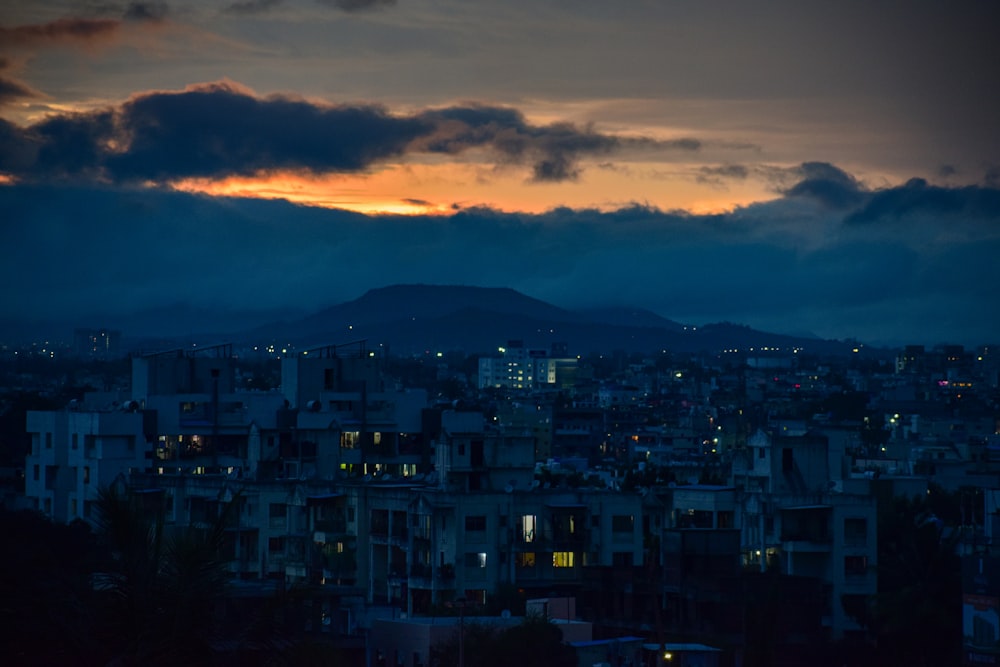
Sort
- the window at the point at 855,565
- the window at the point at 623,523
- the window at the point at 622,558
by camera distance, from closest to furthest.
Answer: the window at the point at 855,565 < the window at the point at 622,558 < the window at the point at 623,523

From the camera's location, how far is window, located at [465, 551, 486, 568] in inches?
A: 1825

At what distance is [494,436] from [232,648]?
37536 mm

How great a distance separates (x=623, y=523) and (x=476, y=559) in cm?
368

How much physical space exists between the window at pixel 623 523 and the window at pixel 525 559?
6.84ft

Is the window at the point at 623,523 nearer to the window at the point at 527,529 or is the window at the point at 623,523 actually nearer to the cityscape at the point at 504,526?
the cityscape at the point at 504,526

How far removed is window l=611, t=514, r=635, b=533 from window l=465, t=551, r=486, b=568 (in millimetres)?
3276

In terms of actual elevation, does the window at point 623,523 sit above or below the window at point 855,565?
above

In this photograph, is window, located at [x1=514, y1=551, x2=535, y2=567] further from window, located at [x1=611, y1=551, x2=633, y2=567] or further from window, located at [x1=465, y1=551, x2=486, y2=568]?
window, located at [x1=611, y1=551, x2=633, y2=567]

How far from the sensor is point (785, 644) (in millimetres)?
40625

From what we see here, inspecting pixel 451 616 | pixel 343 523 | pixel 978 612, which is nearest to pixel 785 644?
pixel 978 612

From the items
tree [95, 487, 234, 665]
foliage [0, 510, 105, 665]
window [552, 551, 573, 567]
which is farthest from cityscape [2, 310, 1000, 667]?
tree [95, 487, 234, 665]

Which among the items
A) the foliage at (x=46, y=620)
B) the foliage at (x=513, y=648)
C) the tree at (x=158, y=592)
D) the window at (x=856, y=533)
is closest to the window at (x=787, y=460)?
the window at (x=856, y=533)

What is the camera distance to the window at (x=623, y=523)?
1874 inches

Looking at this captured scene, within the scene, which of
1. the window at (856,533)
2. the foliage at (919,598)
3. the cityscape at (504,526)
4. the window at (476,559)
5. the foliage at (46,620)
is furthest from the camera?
the window at (476,559)
